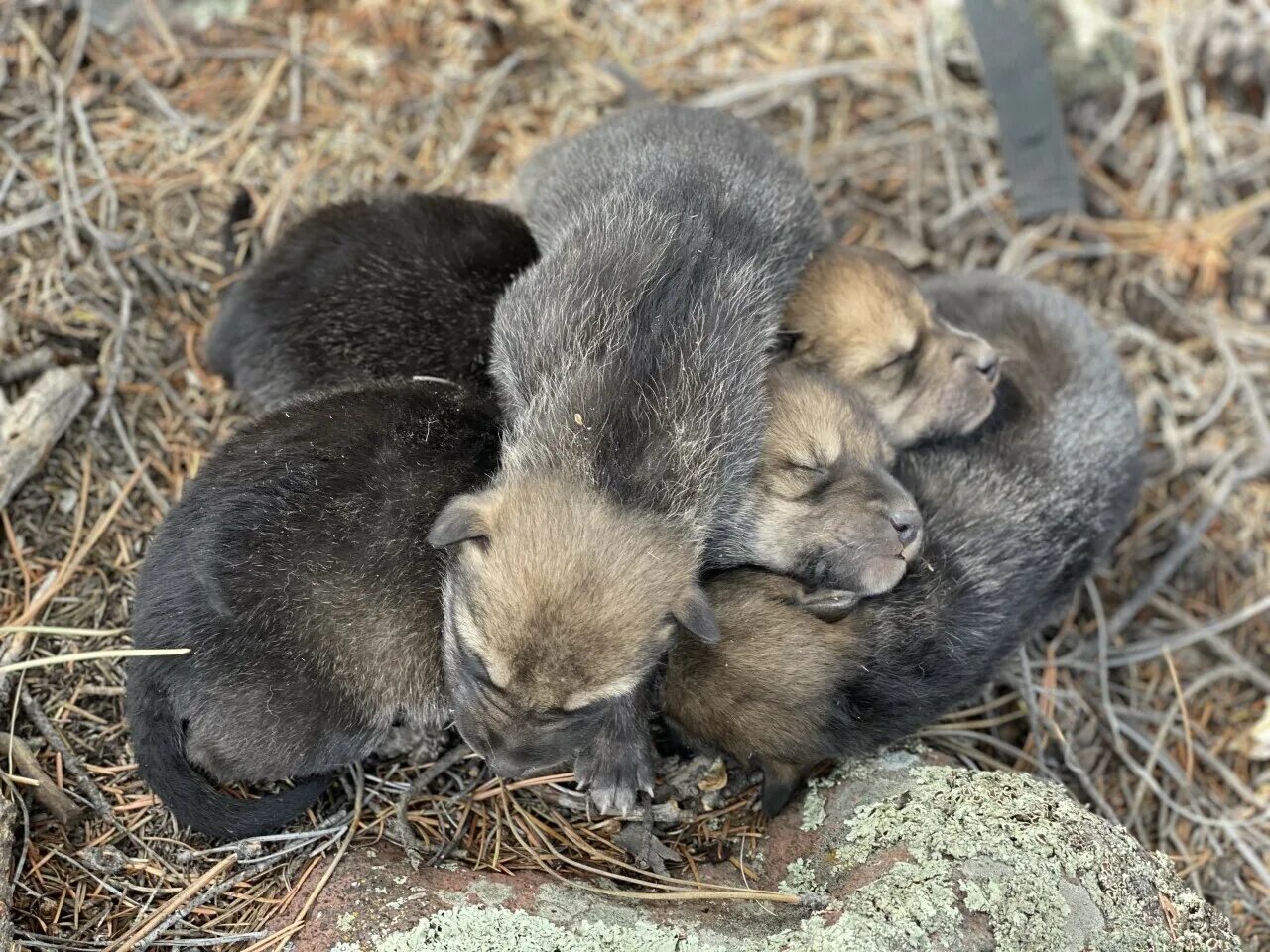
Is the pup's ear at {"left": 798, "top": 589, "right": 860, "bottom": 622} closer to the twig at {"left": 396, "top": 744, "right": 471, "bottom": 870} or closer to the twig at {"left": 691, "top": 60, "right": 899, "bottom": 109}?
the twig at {"left": 396, "top": 744, "right": 471, "bottom": 870}

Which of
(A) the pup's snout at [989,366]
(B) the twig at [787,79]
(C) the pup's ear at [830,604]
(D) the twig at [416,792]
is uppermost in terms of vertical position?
(B) the twig at [787,79]

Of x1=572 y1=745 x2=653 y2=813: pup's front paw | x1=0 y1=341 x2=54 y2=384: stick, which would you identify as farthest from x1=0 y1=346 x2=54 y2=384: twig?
x1=572 y1=745 x2=653 y2=813: pup's front paw

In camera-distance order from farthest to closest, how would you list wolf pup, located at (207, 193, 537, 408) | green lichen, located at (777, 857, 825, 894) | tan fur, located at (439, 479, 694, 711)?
wolf pup, located at (207, 193, 537, 408)
green lichen, located at (777, 857, 825, 894)
tan fur, located at (439, 479, 694, 711)

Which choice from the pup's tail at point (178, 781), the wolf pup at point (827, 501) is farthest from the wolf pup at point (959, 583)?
the pup's tail at point (178, 781)

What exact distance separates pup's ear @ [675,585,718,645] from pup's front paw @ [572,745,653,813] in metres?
0.71

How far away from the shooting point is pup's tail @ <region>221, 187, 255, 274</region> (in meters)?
4.70

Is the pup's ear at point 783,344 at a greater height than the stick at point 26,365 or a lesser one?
greater

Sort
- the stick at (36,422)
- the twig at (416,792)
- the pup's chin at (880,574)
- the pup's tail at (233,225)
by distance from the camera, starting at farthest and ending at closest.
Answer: the pup's tail at (233,225), the stick at (36,422), the pup's chin at (880,574), the twig at (416,792)

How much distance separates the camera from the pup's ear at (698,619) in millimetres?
3182

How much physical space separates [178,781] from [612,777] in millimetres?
1399

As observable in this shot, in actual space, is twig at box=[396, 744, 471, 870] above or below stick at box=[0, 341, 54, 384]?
below

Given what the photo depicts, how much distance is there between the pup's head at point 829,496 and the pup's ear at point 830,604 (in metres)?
0.04

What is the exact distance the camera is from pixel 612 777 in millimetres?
3637

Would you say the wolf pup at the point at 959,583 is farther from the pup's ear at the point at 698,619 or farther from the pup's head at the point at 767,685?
the pup's ear at the point at 698,619
